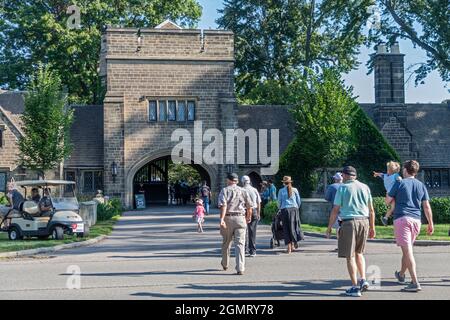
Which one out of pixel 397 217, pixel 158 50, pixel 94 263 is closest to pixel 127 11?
pixel 158 50

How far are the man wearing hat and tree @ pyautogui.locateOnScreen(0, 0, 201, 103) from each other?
39.1 meters

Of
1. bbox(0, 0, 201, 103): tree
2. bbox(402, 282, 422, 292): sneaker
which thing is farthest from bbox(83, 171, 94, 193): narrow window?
bbox(402, 282, 422, 292): sneaker

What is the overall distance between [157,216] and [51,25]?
792 inches

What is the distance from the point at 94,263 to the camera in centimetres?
1432

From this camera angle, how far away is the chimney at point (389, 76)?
1473 inches

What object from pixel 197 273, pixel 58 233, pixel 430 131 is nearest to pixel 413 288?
pixel 197 273

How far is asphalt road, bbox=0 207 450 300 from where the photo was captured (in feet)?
32.1

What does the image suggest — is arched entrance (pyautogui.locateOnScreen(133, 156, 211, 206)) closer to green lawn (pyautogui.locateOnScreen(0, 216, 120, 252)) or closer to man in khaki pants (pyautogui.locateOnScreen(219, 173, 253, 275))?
green lawn (pyautogui.locateOnScreen(0, 216, 120, 252))

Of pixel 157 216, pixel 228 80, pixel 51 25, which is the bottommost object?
pixel 157 216

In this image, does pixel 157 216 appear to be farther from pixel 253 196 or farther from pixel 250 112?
pixel 253 196

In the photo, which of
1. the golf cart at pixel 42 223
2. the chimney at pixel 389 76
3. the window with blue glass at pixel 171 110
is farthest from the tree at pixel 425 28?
the golf cart at pixel 42 223

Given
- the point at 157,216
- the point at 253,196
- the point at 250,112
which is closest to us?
the point at 253,196

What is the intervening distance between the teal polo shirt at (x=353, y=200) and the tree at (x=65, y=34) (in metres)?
39.1

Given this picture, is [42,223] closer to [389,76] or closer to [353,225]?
[353,225]
